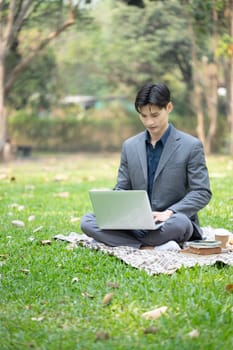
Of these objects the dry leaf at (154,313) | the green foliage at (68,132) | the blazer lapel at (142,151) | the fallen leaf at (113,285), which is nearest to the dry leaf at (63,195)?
the blazer lapel at (142,151)

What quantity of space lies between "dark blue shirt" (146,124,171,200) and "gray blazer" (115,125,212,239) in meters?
0.04

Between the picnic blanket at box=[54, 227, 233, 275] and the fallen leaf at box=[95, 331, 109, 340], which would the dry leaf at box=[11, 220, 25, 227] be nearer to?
the picnic blanket at box=[54, 227, 233, 275]

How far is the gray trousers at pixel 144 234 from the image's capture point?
5113 mm

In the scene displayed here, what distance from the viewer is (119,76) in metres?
27.5

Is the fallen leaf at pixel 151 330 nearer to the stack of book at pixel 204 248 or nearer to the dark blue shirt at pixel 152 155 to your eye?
the stack of book at pixel 204 248

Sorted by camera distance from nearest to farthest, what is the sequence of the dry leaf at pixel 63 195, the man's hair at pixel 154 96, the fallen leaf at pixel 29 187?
the man's hair at pixel 154 96 < the dry leaf at pixel 63 195 < the fallen leaf at pixel 29 187

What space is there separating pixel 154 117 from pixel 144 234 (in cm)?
83


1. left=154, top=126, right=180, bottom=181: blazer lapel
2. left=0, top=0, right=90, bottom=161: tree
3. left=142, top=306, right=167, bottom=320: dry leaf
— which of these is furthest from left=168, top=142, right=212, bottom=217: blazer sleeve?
left=0, top=0, right=90, bottom=161: tree

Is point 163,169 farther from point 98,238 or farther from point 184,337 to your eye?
point 184,337

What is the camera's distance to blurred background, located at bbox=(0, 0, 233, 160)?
2069 cm

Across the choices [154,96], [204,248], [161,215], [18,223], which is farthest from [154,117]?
[18,223]

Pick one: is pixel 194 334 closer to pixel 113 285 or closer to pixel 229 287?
pixel 229 287

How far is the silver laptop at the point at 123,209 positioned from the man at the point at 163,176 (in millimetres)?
141

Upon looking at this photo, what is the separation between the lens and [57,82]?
92.8ft
